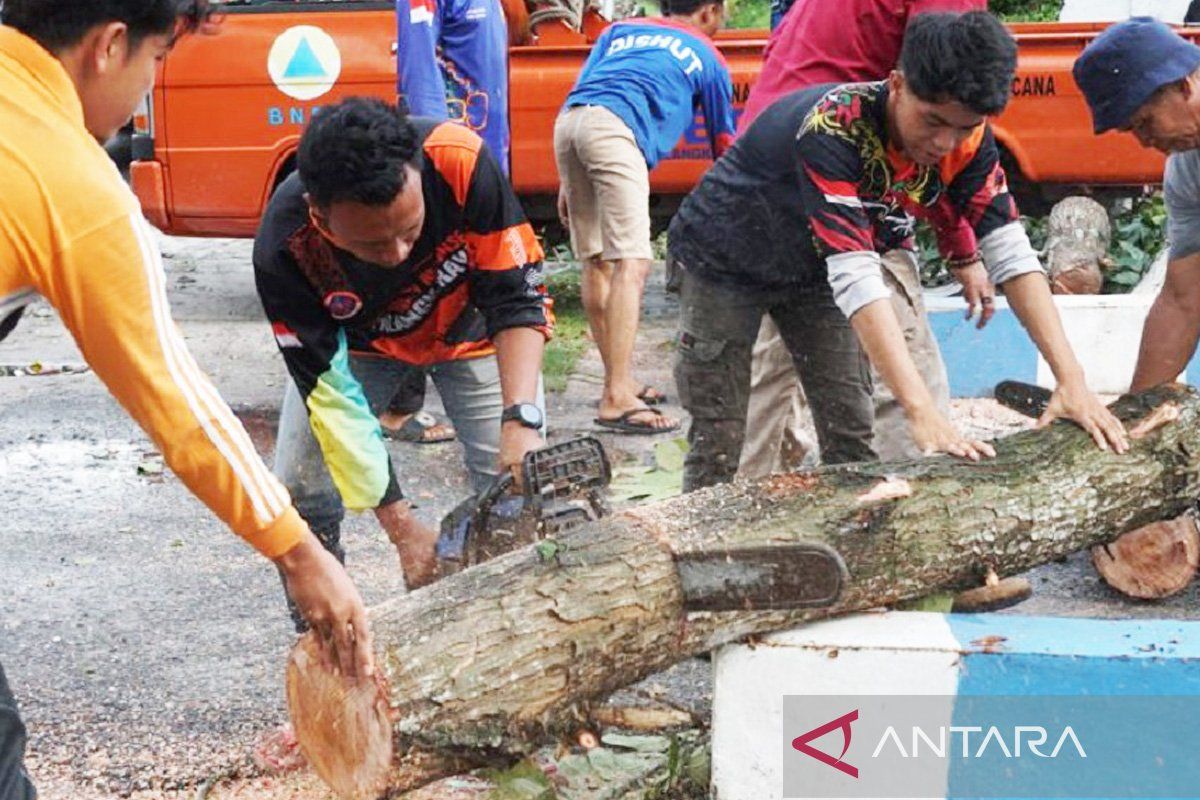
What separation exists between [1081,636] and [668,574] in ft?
2.84

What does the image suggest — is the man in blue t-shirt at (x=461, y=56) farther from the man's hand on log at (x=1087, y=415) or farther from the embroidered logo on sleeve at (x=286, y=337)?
the man's hand on log at (x=1087, y=415)

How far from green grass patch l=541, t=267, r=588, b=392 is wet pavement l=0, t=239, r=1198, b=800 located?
12 cm

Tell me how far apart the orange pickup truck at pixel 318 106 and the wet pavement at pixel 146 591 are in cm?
116

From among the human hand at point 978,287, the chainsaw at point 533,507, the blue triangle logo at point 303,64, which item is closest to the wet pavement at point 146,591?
the chainsaw at point 533,507

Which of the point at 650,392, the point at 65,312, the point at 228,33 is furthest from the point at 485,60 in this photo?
the point at 65,312

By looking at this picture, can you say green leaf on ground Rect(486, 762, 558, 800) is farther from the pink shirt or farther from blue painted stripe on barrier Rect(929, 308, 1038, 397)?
blue painted stripe on barrier Rect(929, 308, 1038, 397)

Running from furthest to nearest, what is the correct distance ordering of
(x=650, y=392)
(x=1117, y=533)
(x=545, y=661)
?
(x=650, y=392), (x=1117, y=533), (x=545, y=661)

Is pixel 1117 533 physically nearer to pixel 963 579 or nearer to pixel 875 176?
pixel 963 579

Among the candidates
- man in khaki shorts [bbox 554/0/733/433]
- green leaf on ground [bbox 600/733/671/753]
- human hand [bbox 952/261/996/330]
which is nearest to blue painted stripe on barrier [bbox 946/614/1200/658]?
green leaf on ground [bbox 600/733/671/753]

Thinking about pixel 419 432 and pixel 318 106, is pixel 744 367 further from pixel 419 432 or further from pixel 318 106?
pixel 318 106

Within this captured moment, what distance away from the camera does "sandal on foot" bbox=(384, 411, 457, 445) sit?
6.35m

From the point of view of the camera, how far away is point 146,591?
4703mm

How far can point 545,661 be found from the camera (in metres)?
3.09

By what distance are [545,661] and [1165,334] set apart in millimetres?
2418
